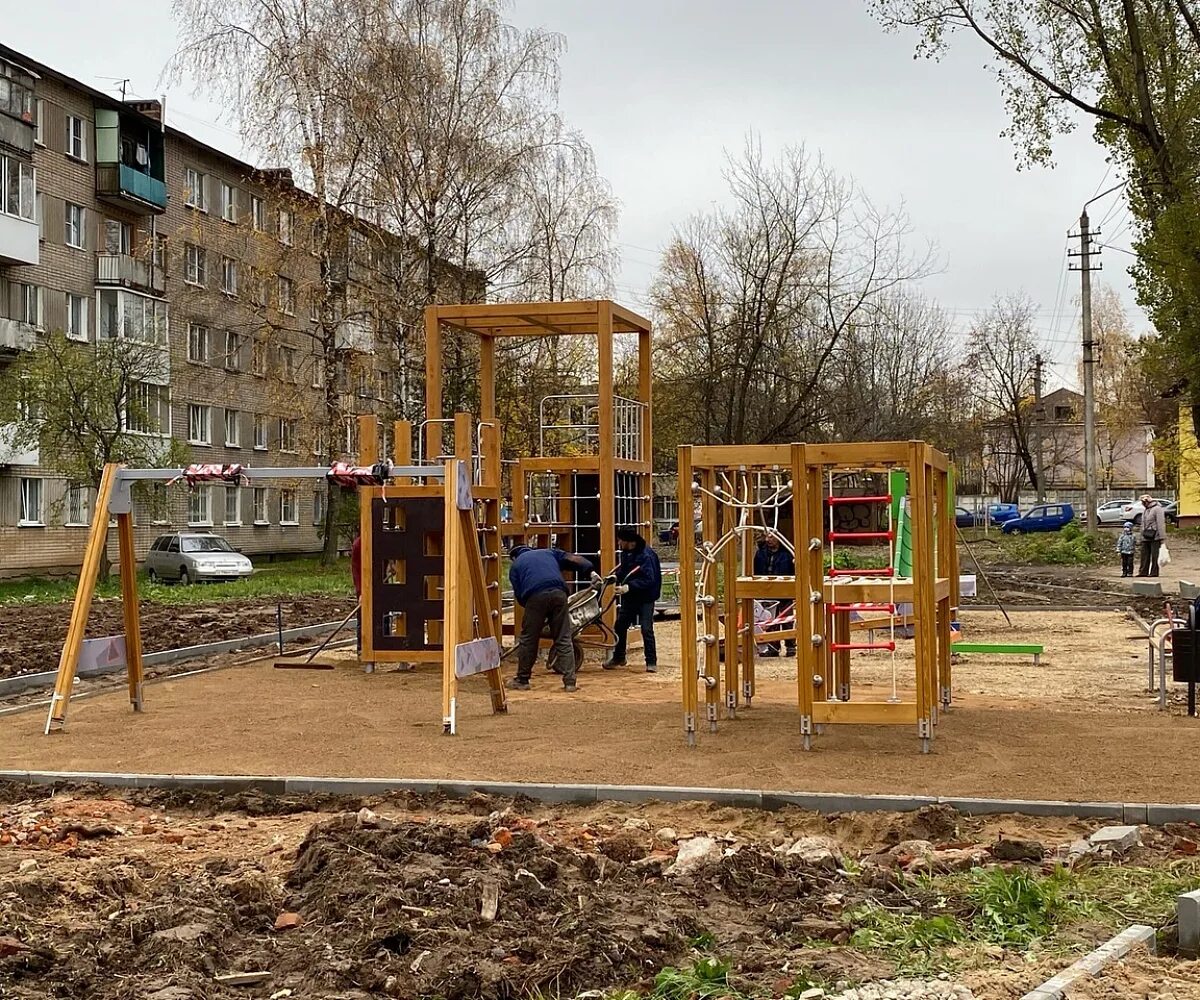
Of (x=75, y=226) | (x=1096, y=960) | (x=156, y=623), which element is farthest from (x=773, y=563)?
(x=75, y=226)

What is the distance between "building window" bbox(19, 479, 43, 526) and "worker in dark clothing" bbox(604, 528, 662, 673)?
1145 inches

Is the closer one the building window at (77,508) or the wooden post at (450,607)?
the wooden post at (450,607)

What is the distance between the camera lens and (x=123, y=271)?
1745 inches

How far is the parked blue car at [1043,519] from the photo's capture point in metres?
63.7

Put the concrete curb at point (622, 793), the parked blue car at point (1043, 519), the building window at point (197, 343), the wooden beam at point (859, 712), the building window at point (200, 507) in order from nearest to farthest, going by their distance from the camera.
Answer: the concrete curb at point (622, 793), the wooden beam at point (859, 712), the building window at point (197, 343), the building window at point (200, 507), the parked blue car at point (1043, 519)

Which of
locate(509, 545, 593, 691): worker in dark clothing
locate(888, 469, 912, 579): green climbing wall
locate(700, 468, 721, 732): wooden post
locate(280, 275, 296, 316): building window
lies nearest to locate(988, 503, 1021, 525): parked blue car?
locate(280, 275, 296, 316): building window

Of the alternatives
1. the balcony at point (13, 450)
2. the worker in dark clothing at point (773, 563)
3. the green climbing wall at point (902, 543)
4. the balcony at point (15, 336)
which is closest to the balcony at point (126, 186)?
the balcony at point (15, 336)

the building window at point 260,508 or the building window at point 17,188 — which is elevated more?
the building window at point 17,188

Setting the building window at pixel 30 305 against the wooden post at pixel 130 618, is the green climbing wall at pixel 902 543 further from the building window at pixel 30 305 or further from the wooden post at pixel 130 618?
the building window at pixel 30 305

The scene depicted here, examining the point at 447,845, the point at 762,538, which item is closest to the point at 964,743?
the point at 447,845

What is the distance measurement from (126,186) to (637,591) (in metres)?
32.6

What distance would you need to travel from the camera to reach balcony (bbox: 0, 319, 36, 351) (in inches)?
1534

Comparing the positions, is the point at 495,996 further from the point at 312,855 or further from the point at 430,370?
the point at 430,370

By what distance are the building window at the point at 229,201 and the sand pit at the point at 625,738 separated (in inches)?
1488
